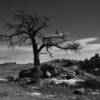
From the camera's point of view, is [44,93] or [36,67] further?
[36,67]

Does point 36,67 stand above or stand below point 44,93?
above

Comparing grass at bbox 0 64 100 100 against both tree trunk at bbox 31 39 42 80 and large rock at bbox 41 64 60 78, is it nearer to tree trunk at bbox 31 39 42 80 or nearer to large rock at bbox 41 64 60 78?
A: large rock at bbox 41 64 60 78

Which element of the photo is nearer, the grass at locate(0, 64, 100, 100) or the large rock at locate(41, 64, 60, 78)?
the grass at locate(0, 64, 100, 100)

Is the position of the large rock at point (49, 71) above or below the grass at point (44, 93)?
above

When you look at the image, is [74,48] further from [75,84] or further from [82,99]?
[82,99]

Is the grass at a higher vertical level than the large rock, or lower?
lower

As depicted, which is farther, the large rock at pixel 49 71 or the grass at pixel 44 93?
the large rock at pixel 49 71

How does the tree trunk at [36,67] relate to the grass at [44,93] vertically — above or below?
above

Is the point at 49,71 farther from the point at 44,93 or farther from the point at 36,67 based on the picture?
the point at 44,93

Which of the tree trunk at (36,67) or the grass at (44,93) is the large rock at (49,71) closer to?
the tree trunk at (36,67)

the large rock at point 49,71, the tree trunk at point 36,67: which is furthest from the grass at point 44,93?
the tree trunk at point 36,67

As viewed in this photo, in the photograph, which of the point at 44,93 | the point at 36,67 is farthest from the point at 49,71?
the point at 44,93

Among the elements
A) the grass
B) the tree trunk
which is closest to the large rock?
the tree trunk

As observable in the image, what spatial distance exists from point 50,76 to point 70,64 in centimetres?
991
